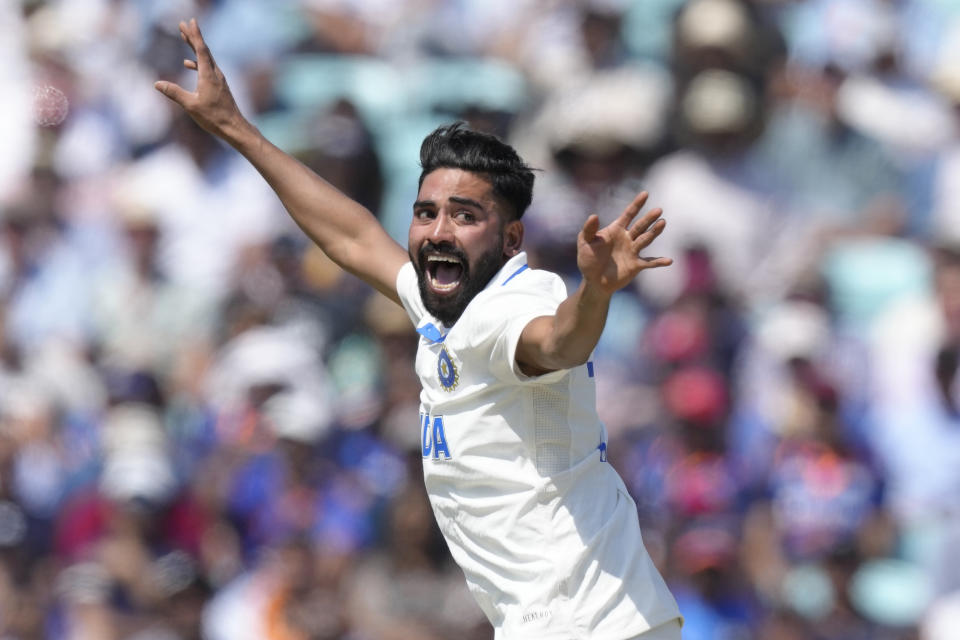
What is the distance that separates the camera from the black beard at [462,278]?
385 cm

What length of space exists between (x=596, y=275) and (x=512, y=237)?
710mm

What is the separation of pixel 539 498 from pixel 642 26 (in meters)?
4.79

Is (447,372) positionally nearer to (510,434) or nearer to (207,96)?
(510,434)

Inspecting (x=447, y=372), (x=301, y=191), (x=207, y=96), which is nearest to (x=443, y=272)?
(x=447, y=372)

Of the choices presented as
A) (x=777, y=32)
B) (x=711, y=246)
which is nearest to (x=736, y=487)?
(x=711, y=246)

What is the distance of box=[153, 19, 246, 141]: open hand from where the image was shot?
4469 millimetres

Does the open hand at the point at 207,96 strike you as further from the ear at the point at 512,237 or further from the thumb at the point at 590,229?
the thumb at the point at 590,229

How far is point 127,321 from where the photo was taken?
8.44 m

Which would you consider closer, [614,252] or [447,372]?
[614,252]

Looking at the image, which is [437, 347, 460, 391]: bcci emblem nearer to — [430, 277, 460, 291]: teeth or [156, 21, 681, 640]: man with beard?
[156, 21, 681, 640]: man with beard

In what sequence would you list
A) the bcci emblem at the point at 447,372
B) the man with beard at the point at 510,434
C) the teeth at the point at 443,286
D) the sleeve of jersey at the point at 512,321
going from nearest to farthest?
the sleeve of jersey at the point at 512,321 → the man with beard at the point at 510,434 → the bcci emblem at the point at 447,372 → the teeth at the point at 443,286

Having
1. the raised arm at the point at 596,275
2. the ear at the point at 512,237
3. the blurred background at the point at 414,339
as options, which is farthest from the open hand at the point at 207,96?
the blurred background at the point at 414,339

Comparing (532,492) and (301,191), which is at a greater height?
(301,191)

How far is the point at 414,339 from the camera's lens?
7320 mm
